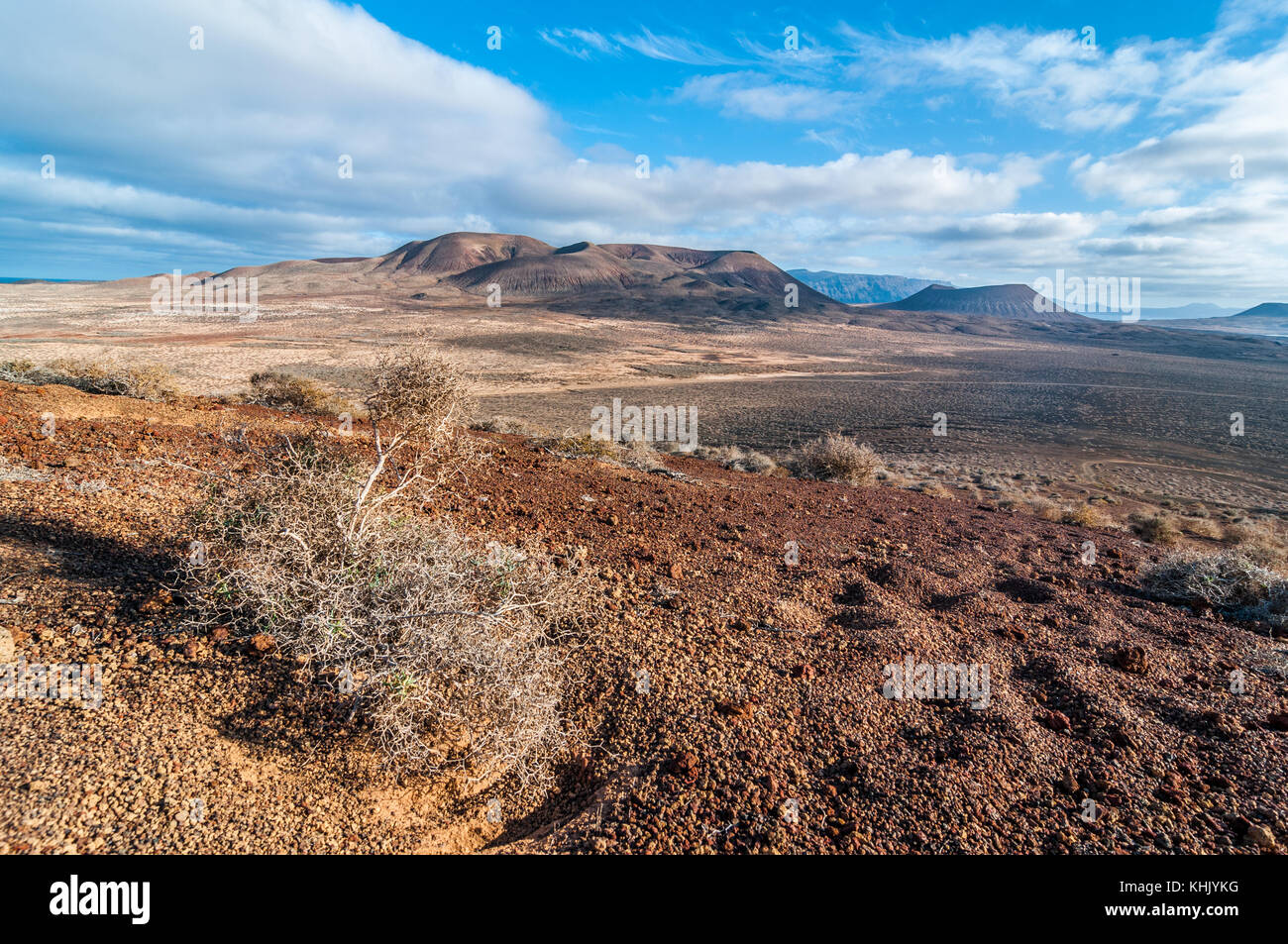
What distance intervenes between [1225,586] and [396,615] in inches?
281

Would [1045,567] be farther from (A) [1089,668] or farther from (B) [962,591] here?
(A) [1089,668]

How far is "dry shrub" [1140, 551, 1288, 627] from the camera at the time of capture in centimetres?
523

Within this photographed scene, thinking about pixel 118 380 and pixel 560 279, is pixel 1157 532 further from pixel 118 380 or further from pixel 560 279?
pixel 560 279

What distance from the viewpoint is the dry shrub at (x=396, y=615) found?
2762mm

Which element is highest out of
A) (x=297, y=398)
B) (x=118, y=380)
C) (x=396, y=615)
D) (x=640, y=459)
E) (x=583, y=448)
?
(x=118, y=380)

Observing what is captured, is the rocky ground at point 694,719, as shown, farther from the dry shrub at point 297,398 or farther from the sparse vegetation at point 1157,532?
the dry shrub at point 297,398

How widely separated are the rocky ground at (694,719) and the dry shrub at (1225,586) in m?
0.33

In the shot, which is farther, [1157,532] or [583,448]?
[583,448]

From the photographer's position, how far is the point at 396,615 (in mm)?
2707

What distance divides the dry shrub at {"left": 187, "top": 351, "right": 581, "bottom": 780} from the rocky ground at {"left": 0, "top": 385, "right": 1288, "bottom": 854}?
0.19 metres

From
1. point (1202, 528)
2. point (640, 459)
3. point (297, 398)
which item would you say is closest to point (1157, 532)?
point (1202, 528)

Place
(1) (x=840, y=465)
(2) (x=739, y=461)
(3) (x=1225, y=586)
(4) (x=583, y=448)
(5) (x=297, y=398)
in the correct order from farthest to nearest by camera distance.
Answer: (2) (x=739, y=461), (5) (x=297, y=398), (1) (x=840, y=465), (4) (x=583, y=448), (3) (x=1225, y=586)
